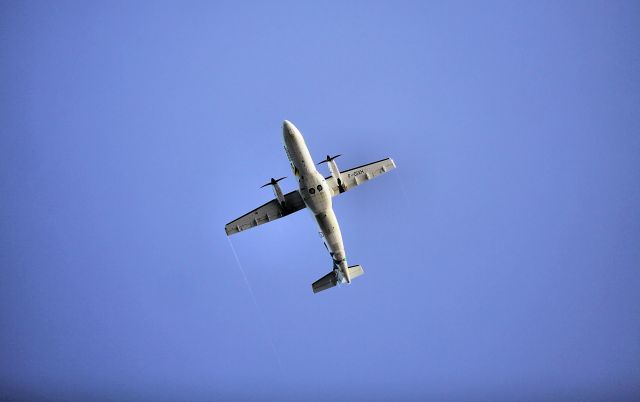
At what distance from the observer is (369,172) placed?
163 ft

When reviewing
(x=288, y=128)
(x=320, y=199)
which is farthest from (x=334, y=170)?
(x=288, y=128)

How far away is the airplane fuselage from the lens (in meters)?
41.1

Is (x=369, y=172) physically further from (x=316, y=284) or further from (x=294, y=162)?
(x=316, y=284)

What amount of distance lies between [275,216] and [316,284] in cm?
1016

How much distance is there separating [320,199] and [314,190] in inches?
53.0

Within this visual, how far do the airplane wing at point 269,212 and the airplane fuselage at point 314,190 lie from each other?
2772 millimetres

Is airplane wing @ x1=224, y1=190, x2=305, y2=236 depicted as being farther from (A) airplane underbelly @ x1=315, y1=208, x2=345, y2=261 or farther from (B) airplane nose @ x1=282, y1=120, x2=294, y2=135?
(B) airplane nose @ x1=282, y1=120, x2=294, y2=135

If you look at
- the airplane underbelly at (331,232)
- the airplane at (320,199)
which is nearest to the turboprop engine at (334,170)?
the airplane at (320,199)

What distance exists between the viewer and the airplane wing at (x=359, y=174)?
4891cm

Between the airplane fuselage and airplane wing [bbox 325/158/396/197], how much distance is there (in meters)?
3.22

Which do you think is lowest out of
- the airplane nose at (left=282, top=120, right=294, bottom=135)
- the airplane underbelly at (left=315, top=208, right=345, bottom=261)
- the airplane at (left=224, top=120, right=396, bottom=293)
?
the airplane underbelly at (left=315, top=208, right=345, bottom=261)

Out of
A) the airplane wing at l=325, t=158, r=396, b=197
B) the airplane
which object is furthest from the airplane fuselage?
the airplane wing at l=325, t=158, r=396, b=197

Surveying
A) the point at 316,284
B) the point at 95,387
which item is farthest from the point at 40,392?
the point at 316,284

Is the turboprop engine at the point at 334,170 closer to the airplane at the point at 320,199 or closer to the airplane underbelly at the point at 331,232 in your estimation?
the airplane at the point at 320,199
